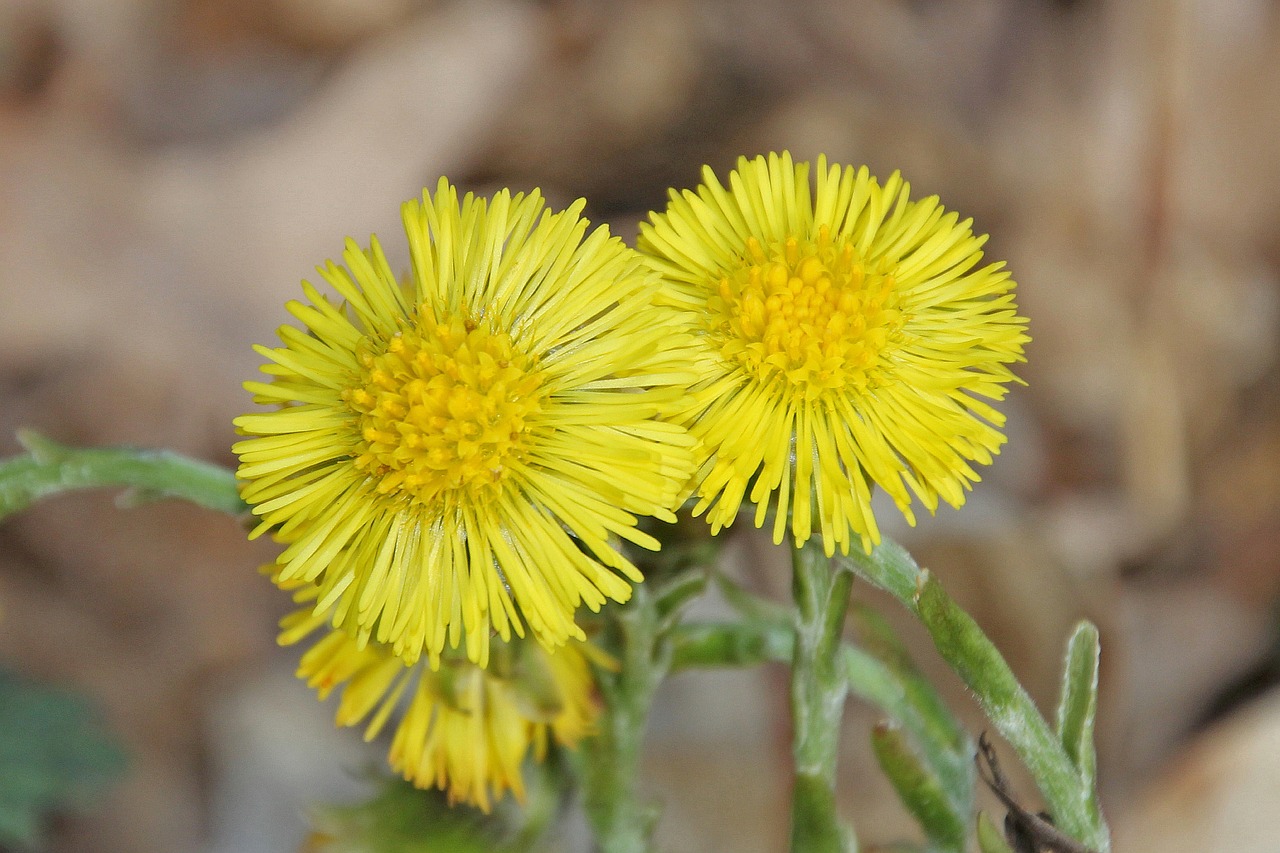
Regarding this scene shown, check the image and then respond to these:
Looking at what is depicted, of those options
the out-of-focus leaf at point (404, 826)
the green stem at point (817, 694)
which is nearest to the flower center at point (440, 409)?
the green stem at point (817, 694)

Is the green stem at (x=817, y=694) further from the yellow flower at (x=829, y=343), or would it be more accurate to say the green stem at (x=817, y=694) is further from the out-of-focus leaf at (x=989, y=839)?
the out-of-focus leaf at (x=989, y=839)

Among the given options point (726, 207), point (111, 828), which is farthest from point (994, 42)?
point (111, 828)

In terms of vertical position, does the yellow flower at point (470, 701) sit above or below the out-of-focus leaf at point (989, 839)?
above

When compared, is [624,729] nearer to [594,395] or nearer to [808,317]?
[594,395]

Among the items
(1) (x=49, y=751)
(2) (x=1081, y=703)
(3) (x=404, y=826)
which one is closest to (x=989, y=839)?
(2) (x=1081, y=703)

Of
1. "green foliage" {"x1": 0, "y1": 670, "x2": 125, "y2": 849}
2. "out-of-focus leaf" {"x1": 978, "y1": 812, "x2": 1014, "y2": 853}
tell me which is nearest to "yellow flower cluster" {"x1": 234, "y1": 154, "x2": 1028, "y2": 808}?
"out-of-focus leaf" {"x1": 978, "y1": 812, "x2": 1014, "y2": 853}

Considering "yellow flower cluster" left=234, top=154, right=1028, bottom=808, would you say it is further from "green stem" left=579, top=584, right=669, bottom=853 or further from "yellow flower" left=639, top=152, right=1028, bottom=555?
"green stem" left=579, top=584, right=669, bottom=853
